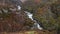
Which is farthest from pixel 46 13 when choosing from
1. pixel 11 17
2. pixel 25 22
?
pixel 11 17

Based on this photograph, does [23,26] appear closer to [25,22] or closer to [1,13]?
[25,22]

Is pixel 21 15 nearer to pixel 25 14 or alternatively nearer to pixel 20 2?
pixel 25 14

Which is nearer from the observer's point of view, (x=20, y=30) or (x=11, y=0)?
(x=20, y=30)

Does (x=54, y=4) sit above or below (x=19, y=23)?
above

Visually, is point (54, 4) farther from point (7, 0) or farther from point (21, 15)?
point (7, 0)

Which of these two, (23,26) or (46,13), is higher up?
(46,13)

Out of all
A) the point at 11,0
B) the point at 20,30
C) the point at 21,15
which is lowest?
the point at 20,30

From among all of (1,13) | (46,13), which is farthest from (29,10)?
(1,13)

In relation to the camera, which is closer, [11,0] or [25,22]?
[25,22]

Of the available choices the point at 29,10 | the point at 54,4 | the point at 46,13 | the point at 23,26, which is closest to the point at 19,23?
the point at 23,26
